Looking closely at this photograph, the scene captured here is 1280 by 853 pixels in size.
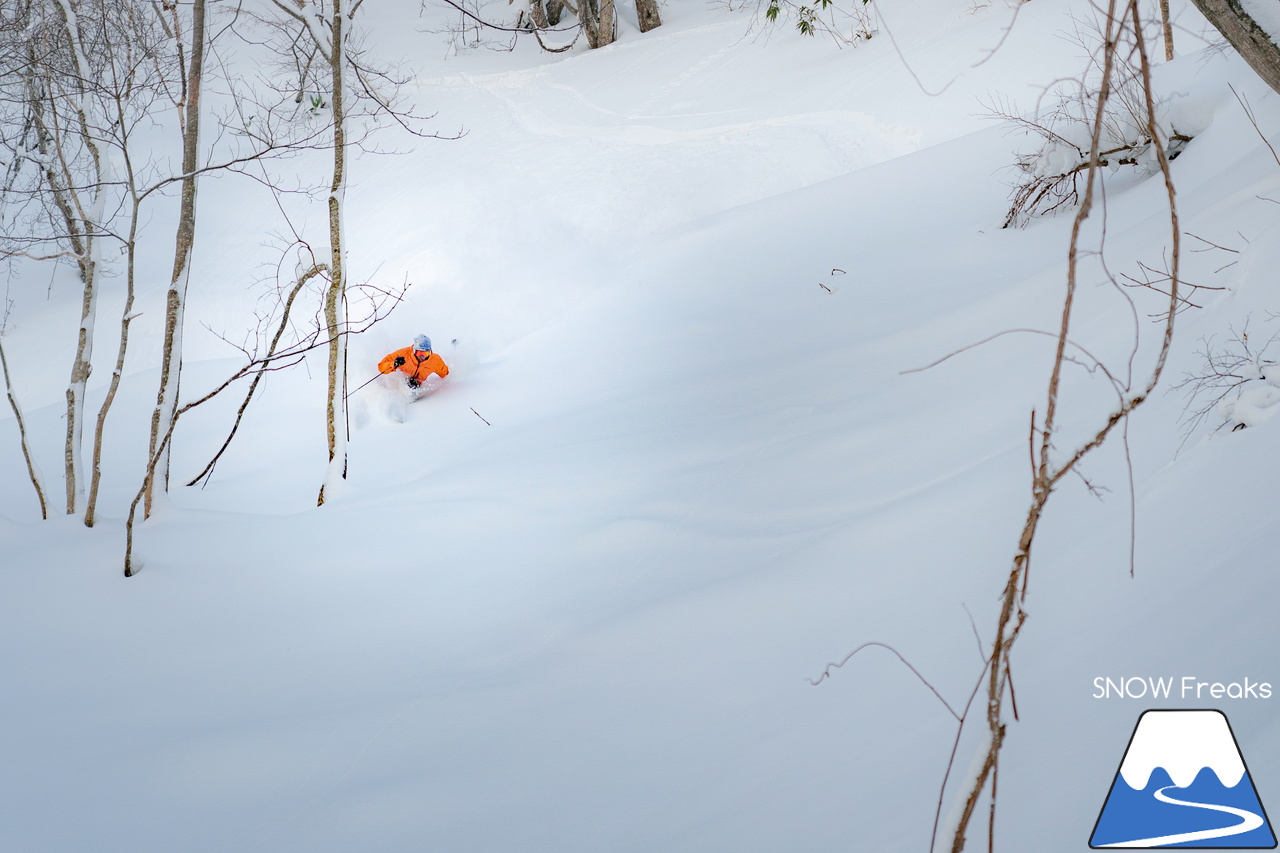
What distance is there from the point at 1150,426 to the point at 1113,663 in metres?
1.13

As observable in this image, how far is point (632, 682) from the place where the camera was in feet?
6.90

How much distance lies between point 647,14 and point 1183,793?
525 inches

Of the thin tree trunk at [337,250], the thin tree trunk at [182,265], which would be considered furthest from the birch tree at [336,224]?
the thin tree trunk at [182,265]

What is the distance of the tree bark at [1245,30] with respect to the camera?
8.06 feet

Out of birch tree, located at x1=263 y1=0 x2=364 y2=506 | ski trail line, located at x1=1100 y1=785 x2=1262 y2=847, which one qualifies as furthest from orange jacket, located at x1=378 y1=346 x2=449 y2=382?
ski trail line, located at x1=1100 y1=785 x2=1262 y2=847

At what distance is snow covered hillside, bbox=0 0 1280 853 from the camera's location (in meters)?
1.62

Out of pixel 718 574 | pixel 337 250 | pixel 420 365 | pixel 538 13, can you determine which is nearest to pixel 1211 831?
pixel 718 574

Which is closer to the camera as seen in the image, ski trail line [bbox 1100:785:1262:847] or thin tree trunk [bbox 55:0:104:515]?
ski trail line [bbox 1100:785:1262:847]

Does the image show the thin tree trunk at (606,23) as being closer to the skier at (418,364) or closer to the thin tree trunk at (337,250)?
the skier at (418,364)

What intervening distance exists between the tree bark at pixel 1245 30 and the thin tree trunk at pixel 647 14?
11383 millimetres

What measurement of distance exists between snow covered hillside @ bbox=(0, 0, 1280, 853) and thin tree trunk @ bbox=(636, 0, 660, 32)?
7.15 meters

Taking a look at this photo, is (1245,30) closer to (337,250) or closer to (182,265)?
(337,250)

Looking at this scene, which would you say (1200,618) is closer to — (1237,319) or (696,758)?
(696,758)

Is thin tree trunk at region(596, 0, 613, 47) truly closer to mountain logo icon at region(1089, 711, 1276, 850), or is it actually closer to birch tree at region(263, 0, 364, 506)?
birch tree at region(263, 0, 364, 506)
